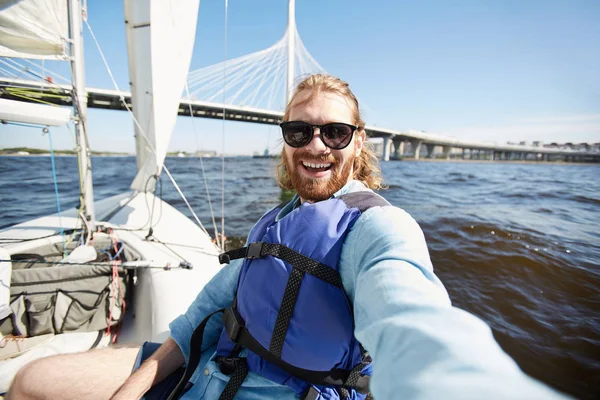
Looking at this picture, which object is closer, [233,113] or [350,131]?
[350,131]

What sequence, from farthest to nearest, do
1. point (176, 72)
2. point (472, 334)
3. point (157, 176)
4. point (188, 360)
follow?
point (157, 176) → point (176, 72) → point (188, 360) → point (472, 334)

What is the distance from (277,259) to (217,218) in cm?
628

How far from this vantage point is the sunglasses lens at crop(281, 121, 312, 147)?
124 cm

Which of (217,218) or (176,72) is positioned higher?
(176,72)

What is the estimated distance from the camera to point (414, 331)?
0.50 meters

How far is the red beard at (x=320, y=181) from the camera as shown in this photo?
122 centimetres

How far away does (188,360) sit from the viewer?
122cm

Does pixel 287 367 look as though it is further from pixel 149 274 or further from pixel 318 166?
pixel 149 274

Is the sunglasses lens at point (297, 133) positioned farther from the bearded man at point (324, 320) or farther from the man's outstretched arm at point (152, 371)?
the man's outstretched arm at point (152, 371)

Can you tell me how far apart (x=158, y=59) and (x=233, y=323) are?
10.8 ft

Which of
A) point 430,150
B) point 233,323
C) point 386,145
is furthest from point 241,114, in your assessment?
point 430,150

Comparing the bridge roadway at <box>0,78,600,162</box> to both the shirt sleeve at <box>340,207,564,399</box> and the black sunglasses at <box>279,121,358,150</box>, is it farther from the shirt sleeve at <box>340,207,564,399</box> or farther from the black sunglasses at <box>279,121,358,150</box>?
the shirt sleeve at <box>340,207,564,399</box>

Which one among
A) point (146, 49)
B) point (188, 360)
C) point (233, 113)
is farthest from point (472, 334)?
point (233, 113)

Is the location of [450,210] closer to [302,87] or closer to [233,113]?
[302,87]
